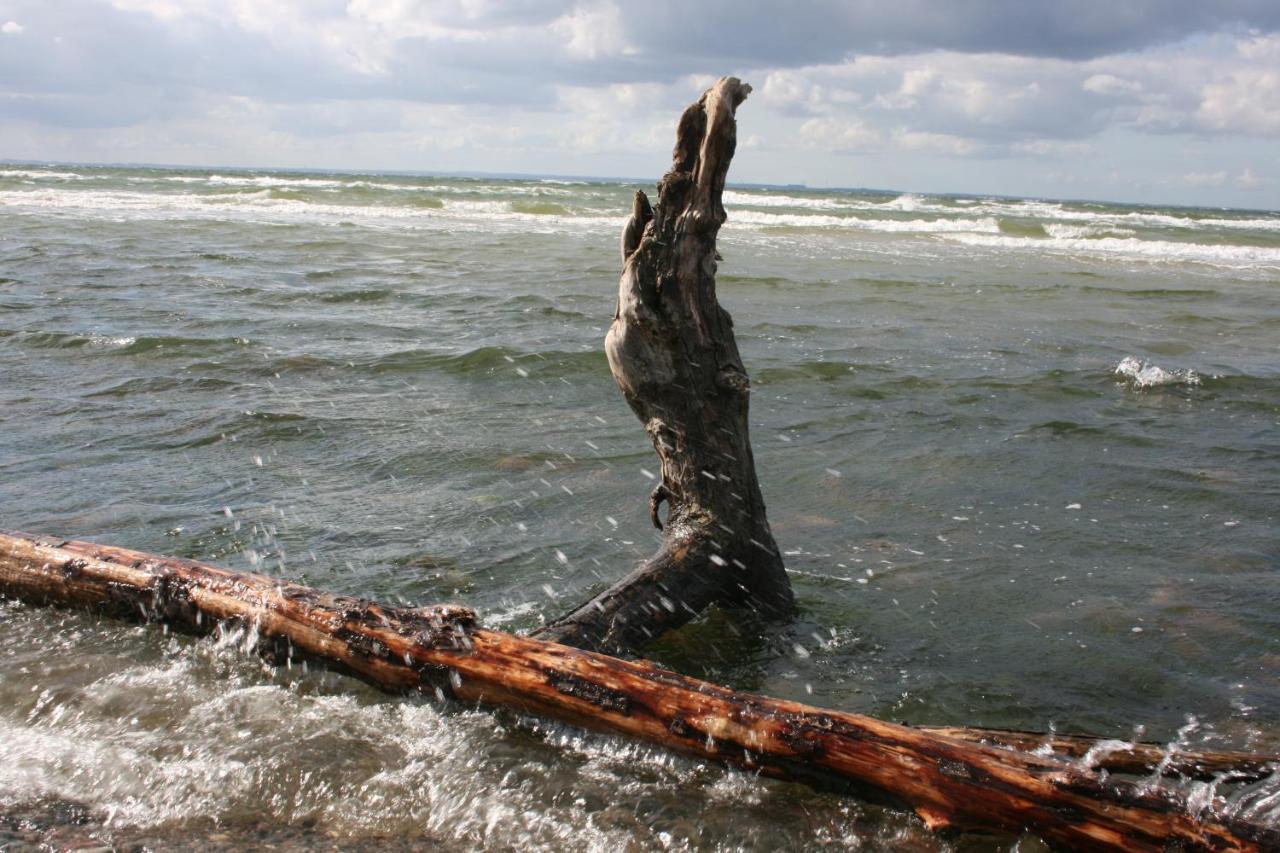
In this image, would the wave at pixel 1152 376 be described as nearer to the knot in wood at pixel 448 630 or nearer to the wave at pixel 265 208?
the knot in wood at pixel 448 630

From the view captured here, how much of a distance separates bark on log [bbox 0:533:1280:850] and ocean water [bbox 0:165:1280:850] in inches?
5.7

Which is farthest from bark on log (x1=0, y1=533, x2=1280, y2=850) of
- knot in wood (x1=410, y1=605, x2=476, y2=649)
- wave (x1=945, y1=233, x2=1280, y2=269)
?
wave (x1=945, y1=233, x2=1280, y2=269)

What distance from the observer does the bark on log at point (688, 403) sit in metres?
4.29

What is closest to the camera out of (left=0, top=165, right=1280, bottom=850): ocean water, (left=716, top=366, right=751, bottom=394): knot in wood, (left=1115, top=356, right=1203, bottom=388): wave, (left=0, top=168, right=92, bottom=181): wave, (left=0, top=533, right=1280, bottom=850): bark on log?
(left=0, top=533, right=1280, bottom=850): bark on log

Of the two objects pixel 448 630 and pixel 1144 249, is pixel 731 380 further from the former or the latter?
pixel 1144 249

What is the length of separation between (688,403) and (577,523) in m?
1.88

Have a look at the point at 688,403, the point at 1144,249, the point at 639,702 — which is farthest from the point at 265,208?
the point at 639,702

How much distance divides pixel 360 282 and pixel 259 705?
13.1 meters

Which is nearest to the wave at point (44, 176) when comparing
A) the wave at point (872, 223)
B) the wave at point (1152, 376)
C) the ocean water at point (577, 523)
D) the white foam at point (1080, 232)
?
the wave at point (872, 223)

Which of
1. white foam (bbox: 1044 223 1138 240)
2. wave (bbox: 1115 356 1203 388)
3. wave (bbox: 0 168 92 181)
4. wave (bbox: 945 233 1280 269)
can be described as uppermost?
wave (bbox: 0 168 92 181)

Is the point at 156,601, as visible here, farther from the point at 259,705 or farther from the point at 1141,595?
the point at 1141,595

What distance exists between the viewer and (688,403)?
14.9ft

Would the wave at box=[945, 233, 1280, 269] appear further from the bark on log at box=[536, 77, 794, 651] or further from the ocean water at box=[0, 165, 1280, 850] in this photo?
the bark on log at box=[536, 77, 794, 651]

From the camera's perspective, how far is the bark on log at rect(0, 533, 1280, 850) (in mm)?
2818
